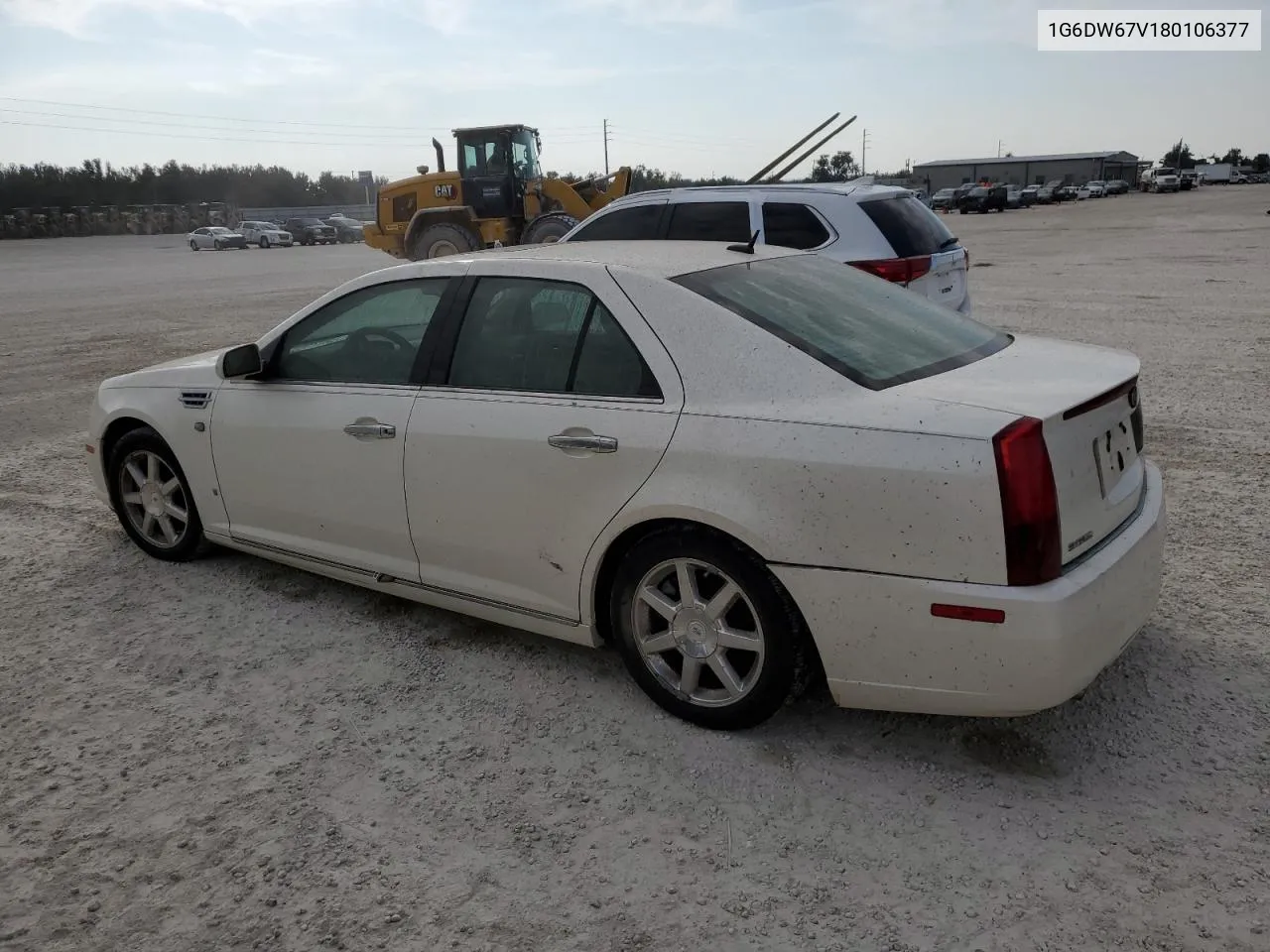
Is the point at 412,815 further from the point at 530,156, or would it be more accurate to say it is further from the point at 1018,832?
the point at 530,156

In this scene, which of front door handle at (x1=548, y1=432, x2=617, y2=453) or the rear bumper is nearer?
the rear bumper

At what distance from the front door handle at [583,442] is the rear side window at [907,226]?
15.8 ft

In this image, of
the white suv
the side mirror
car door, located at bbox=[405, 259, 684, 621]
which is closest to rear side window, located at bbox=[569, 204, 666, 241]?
the white suv

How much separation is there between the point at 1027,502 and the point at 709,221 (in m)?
6.33

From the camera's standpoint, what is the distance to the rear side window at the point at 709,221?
8250mm

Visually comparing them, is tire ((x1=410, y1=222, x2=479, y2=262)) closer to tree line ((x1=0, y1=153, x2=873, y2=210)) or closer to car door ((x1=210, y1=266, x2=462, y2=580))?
car door ((x1=210, y1=266, x2=462, y2=580))

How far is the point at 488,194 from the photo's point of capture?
20359 millimetres

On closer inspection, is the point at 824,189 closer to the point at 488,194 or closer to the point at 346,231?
the point at 488,194

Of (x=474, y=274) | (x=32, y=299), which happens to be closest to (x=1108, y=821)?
(x=474, y=274)

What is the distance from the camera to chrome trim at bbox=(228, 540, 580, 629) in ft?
11.5

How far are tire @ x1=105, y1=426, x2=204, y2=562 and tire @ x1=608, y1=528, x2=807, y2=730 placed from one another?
98.2 inches

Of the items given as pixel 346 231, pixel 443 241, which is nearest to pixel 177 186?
pixel 346 231

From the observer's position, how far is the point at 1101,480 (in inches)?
112

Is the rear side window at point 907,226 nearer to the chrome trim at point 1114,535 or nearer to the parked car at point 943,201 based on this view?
the chrome trim at point 1114,535
